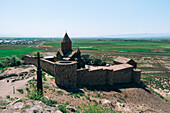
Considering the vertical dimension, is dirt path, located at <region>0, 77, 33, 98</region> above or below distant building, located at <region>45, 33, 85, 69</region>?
below

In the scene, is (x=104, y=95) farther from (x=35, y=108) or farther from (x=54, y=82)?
(x=35, y=108)

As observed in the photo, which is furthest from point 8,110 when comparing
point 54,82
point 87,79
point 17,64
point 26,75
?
point 17,64

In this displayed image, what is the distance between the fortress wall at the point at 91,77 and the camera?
1844 cm

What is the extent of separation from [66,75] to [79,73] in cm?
246

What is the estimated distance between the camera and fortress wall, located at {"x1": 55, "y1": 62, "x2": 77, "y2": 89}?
16255mm

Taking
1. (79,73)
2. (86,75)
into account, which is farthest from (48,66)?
(86,75)

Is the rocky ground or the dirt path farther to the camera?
the dirt path

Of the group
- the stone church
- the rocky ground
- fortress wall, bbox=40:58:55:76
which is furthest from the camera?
the stone church

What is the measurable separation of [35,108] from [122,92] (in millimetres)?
14322

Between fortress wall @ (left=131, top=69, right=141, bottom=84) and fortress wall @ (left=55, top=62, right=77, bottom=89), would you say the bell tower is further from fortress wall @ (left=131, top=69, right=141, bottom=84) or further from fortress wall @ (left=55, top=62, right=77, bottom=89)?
fortress wall @ (left=131, top=69, right=141, bottom=84)

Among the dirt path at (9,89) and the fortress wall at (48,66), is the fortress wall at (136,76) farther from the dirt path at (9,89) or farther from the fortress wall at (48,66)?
the dirt path at (9,89)

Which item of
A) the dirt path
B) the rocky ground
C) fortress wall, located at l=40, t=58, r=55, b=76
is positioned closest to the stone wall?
the rocky ground

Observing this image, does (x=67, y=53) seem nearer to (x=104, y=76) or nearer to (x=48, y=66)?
(x=48, y=66)

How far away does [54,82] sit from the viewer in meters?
18.0
